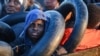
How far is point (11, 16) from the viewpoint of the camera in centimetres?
285

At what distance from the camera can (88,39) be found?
2607 mm

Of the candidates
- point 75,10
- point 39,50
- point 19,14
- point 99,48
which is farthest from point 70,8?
point 39,50

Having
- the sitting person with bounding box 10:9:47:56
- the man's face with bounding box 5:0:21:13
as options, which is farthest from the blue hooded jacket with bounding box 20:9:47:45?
the man's face with bounding box 5:0:21:13

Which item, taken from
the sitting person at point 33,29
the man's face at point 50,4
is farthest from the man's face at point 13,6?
the sitting person at point 33,29

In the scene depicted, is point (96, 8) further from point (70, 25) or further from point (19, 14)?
point (19, 14)

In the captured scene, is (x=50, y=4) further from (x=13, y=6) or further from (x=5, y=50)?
(x=5, y=50)

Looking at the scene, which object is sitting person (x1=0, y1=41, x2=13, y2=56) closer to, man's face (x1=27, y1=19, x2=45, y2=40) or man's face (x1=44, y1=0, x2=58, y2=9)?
man's face (x1=27, y1=19, x2=45, y2=40)

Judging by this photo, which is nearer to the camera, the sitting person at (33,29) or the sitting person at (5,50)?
the sitting person at (5,50)

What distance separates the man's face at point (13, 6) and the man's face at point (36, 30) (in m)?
0.63

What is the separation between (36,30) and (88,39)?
1.44ft

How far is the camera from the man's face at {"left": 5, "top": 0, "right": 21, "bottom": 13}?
3004 millimetres

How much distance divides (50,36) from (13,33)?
370mm

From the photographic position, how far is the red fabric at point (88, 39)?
2.52 metres

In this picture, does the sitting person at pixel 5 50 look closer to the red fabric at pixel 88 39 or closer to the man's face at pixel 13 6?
the red fabric at pixel 88 39
